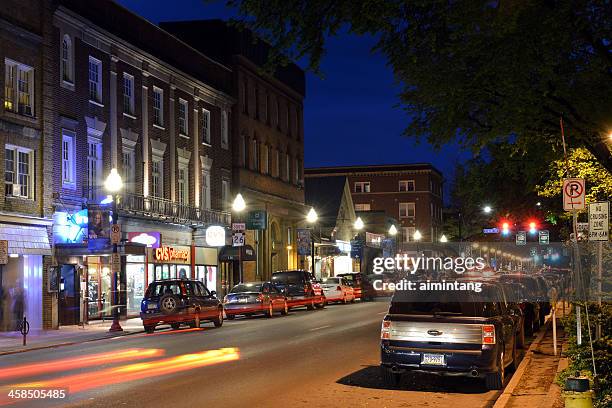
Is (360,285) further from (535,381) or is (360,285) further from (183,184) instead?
(535,381)

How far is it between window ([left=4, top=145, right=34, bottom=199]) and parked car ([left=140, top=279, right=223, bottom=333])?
5.84 metres

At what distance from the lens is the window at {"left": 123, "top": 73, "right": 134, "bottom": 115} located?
3859 centimetres

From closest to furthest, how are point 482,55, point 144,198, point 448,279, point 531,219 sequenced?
point 482,55 < point 448,279 < point 144,198 < point 531,219

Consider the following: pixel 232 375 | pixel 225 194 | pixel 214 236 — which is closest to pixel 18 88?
pixel 214 236

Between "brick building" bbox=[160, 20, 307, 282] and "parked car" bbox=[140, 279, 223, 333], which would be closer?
"parked car" bbox=[140, 279, 223, 333]

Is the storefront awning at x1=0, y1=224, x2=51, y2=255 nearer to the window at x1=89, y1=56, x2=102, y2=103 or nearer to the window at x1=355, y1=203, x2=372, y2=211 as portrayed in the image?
the window at x1=89, y1=56, x2=102, y2=103

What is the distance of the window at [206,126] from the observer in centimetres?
4747

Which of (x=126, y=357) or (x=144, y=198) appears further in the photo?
(x=144, y=198)

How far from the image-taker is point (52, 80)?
32031mm

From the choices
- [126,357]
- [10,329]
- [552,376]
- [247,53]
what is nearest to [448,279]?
[552,376]

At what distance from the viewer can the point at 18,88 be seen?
30.5m

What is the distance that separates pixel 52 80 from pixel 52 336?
9954mm

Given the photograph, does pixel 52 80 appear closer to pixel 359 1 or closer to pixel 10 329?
pixel 10 329

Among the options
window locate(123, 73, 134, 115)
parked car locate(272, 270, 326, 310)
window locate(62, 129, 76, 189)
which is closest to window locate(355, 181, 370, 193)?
parked car locate(272, 270, 326, 310)
